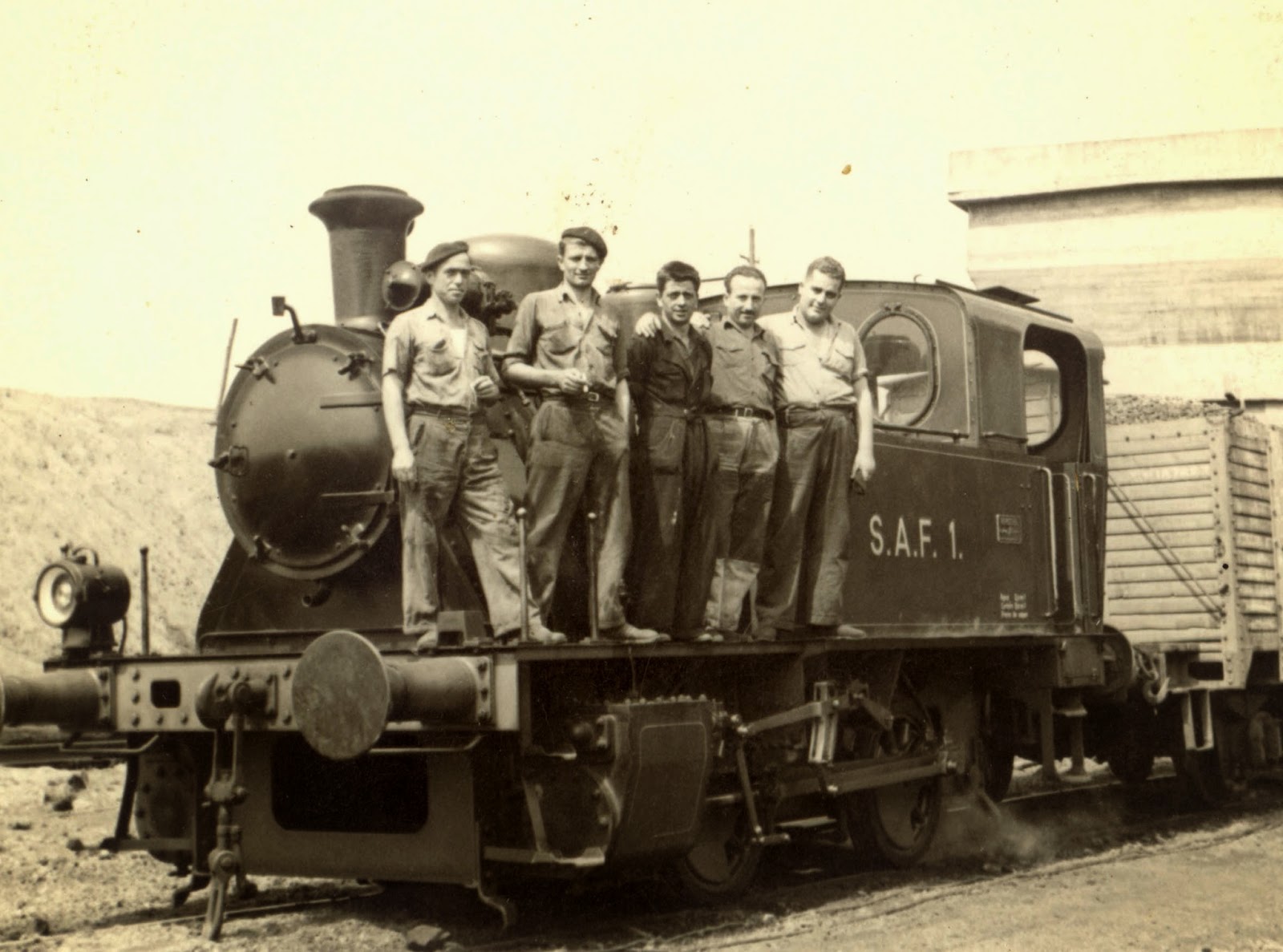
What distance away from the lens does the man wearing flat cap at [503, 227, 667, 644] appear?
6047 mm

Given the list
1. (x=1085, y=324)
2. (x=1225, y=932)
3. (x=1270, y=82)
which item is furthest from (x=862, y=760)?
(x=1085, y=324)

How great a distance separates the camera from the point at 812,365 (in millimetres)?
7102

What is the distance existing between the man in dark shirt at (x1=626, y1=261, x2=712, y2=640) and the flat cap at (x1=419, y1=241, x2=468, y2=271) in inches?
31.2

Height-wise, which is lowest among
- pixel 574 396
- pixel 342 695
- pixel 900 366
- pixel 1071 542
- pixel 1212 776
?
pixel 1212 776

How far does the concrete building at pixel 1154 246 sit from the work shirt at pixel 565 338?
1019 cm

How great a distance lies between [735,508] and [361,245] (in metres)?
1.99

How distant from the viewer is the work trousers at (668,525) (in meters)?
6.40

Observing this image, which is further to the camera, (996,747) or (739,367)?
(996,747)

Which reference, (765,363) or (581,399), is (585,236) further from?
(765,363)

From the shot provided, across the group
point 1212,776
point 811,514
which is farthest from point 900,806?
point 1212,776

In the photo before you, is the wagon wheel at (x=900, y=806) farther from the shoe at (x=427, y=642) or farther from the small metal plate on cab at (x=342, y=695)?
the small metal plate on cab at (x=342, y=695)

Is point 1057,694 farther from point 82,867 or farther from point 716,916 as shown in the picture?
point 82,867

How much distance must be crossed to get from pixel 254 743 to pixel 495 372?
1.80 meters

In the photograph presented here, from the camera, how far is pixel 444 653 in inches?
225
